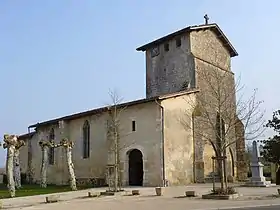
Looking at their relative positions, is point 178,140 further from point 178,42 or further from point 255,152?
point 178,42

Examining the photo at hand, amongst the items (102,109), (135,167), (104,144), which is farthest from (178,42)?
(135,167)

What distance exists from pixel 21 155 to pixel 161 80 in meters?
21.4

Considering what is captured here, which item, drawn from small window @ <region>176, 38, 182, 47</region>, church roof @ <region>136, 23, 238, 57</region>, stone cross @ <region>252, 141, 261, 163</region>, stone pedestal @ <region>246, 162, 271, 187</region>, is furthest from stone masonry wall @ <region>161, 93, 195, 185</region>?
church roof @ <region>136, 23, 238, 57</region>

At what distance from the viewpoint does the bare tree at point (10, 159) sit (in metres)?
24.4

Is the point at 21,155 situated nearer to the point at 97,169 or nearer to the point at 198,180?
the point at 97,169

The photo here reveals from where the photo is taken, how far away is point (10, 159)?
2480cm

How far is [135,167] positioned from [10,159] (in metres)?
11.4

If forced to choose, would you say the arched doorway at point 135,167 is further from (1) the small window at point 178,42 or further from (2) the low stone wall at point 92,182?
(1) the small window at point 178,42

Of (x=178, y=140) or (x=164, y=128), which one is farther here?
(x=178, y=140)

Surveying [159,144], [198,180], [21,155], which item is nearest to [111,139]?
[159,144]

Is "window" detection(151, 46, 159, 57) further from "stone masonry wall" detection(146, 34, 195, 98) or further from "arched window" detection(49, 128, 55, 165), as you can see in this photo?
"arched window" detection(49, 128, 55, 165)

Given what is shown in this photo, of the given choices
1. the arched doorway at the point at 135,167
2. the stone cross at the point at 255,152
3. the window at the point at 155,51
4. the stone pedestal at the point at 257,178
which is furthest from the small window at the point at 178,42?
the stone pedestal at the point at 257,178

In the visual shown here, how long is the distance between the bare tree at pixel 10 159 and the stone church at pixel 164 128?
32.0ft

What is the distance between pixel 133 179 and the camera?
108 feet
